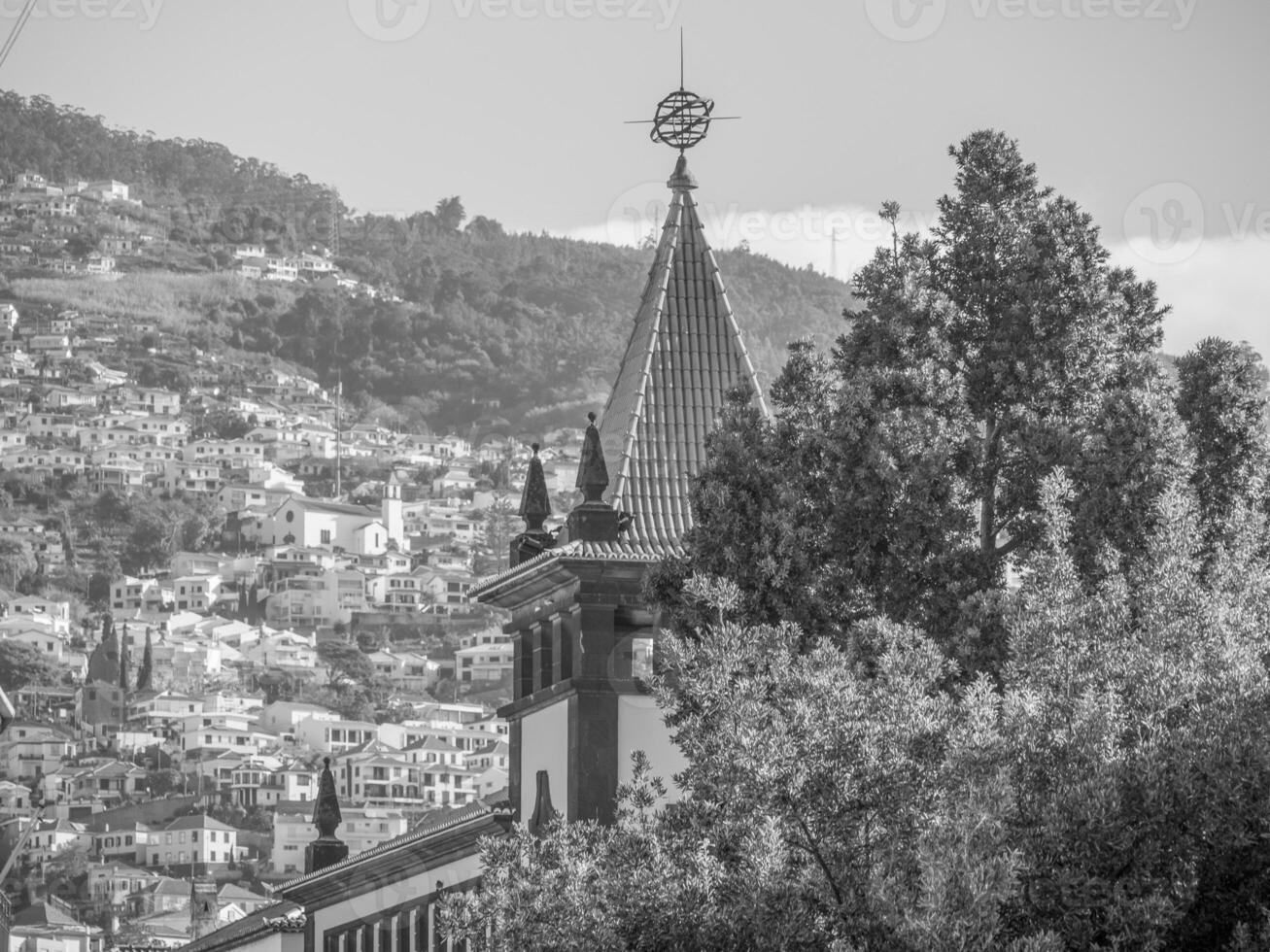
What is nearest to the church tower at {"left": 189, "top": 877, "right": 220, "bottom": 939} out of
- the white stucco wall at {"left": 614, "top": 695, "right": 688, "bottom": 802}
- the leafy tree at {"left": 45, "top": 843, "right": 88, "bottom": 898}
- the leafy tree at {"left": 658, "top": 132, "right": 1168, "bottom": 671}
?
the leafy tree at {"left": 45, "top": 843, "right": 88, "bottom": 898}

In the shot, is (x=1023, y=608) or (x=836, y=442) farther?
(x=836, y=442)

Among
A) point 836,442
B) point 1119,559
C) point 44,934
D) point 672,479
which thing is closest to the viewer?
point 1119,559

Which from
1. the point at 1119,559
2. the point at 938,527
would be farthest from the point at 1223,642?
the point at 938,527

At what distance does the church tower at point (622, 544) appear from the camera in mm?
37219

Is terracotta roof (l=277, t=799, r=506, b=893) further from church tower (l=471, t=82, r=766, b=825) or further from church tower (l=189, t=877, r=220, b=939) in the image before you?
church tower (l=189, t=877, r=220, b=939)

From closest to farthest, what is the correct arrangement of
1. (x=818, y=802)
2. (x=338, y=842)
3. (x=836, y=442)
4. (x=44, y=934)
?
(x=818, y=802)
(x=836, y=442)
(x=338, y=842)
(x=44, y=934)

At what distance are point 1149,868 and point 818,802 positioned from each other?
2.96 metres

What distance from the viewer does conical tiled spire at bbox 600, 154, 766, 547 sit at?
37.8 m

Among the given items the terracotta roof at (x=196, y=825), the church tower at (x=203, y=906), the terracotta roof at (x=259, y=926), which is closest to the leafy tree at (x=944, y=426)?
the terracotta roof at (x=259, y=926)

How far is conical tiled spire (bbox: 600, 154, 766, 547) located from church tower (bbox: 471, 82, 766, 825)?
0.06ft

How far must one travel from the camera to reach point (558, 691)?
38.3 meters

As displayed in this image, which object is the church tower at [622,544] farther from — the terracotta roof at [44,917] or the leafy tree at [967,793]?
the terracotta roof at [44,917]

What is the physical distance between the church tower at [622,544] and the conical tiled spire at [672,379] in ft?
0.06

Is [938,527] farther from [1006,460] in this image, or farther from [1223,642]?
[1223,642]
